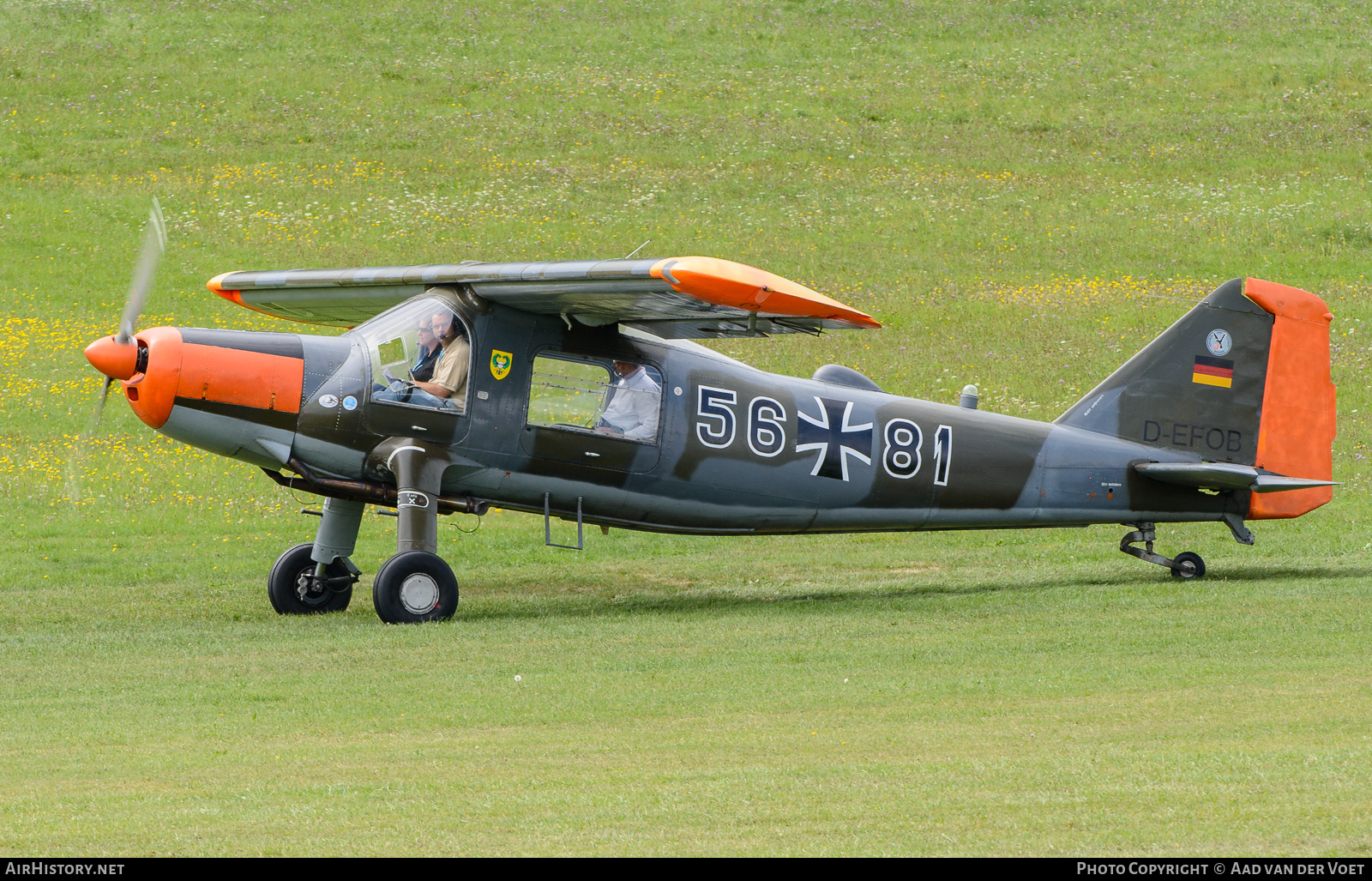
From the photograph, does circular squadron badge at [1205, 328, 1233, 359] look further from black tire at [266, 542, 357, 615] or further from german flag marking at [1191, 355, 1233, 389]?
black tire at [266, 542, 357, 615]

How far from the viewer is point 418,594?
13719 mm

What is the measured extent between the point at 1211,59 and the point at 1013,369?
25.8m

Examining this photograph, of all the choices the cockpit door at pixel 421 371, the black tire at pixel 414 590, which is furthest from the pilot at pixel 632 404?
the black tire at pixel 414 590

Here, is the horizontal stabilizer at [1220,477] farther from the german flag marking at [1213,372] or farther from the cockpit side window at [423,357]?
the cockpit side window at [423,357]

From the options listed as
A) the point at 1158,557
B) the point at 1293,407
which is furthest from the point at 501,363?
the point at 1293,407

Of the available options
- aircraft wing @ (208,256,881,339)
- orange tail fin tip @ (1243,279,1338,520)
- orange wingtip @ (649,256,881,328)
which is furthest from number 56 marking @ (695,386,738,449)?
orange tail fin tip @ (1243,279,1338,520)

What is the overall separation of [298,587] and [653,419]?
3.99 m

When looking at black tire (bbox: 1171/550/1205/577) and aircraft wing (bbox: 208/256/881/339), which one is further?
black tire (bbox: 1171/550/1205/577)

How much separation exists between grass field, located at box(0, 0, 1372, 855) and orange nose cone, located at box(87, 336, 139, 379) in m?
1.80

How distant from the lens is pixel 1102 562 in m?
18.5

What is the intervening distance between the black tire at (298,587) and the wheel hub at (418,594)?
1.71 metres

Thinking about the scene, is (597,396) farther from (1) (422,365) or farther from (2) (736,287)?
→ (2) (736,287)

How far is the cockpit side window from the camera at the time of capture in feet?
46.2
